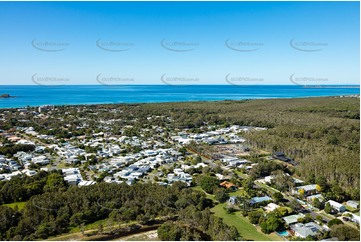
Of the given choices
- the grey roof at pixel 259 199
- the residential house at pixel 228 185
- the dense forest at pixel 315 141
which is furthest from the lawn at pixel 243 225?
the dense forest at pixel 315 141

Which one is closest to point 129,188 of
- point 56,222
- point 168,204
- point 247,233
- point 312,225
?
point 168,204

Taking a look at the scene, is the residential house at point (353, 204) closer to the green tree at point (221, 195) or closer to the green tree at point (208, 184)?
the green tree at point (221, 195)

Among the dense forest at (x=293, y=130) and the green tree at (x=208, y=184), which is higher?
the dense forest at (x=293, y=130)

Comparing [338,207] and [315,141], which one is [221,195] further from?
[315,141]

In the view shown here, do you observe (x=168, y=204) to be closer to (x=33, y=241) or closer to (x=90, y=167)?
(x=33, y=241)

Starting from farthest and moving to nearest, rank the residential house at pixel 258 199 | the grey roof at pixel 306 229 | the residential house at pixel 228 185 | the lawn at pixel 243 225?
the residential house at pixel 228 185, the residential house at pixel 258 199, the lawn at pixel 243 225, the grey roof at pixel 306 229

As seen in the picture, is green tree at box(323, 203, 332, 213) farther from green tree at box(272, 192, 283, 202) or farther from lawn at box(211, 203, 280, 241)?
lawn at box(211, 203, 280, 241)

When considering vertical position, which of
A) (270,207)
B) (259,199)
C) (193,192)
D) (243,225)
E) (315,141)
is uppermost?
(315,141)

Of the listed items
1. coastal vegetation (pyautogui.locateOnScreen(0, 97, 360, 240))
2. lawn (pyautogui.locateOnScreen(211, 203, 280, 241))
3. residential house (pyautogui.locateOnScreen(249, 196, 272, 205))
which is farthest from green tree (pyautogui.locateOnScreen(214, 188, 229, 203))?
residential house (pyautogui.locateOnScreen(249, 196, 272, 205))

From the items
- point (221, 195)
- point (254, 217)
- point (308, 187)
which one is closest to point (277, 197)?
point (308, 187)
